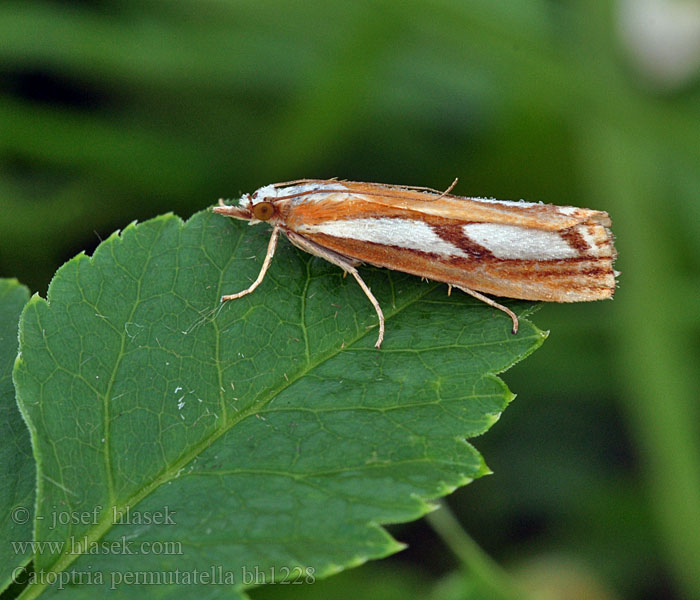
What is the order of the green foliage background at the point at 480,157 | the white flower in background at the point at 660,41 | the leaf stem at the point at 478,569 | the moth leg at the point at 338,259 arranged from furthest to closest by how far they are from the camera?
the white flower in background at the point at 660,41 < the green foliage background at the point at 480,157 < the leaf stem at the point at 478,569 < the moth leg at the point at 338,259

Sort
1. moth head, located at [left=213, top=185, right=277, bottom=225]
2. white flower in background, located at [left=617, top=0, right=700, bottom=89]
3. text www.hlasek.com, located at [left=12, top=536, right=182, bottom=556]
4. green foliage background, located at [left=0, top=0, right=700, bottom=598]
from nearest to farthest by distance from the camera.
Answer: text www.hlasek.com, located at [left=12, top=536, right=182, bottom=556] → moth head, located at [left=213, top=185, right=277, bottom=225] → green foliage background, located at [left=0, top=0, right=700, bottom=598] → white flower in background, located at [left=617, top=0, right=700, bottom=89]

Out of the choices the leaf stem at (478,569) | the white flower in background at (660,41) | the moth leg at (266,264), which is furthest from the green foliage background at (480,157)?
the moth leg at (266,264)

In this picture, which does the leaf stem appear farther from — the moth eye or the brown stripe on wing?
the moth eye

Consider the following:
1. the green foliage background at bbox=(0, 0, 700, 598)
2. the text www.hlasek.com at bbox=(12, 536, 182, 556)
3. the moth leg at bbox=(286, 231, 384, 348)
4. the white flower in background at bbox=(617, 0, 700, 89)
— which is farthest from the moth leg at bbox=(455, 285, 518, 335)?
the white flower in background at bbox=(617, 0, 700, 89)

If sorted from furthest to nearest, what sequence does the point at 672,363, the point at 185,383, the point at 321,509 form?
the point at 672,363, the point at 185,383, the point at 321,509

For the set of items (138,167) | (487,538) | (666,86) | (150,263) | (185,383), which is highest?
(666,86)

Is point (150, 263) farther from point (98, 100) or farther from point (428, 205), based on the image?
point (98, 100)

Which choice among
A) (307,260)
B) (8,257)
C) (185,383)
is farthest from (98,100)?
(185,383)

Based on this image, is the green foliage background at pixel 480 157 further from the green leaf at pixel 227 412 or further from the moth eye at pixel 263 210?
the green leaf at pixel 227 412
